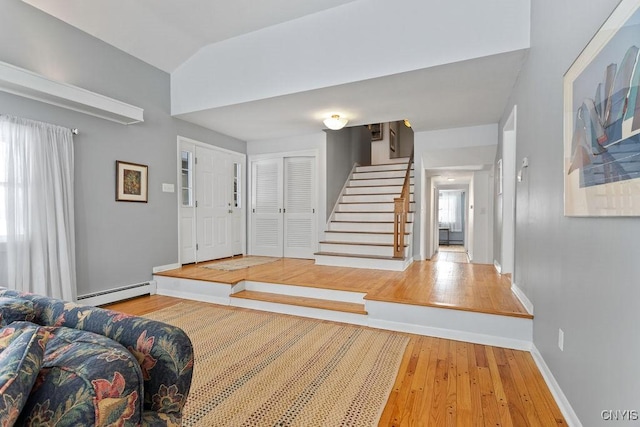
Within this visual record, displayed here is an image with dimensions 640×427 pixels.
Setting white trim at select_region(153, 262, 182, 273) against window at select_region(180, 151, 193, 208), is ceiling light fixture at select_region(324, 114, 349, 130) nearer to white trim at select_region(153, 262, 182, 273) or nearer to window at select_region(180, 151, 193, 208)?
window at select_region(180, 151, 193, 208)

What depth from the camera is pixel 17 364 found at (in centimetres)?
72

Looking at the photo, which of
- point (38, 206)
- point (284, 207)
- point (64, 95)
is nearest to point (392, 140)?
point (284, 207)

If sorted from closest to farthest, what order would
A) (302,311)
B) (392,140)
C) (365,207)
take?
(302,311)
(365,207)
(392,140)

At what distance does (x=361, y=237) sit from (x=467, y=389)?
3.43 m

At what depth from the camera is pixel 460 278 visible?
4043mm

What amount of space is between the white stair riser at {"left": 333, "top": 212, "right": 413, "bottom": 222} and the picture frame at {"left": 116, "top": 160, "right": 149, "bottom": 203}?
3.24 metres

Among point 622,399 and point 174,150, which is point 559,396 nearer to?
point 622,399

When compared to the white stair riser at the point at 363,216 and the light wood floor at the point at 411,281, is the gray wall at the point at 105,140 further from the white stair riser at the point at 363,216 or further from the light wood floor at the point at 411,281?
the white stair riser at the point at 363,216

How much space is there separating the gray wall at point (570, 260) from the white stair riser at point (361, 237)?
2.36 metres

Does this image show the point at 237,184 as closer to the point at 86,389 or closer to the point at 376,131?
the point at 376,131

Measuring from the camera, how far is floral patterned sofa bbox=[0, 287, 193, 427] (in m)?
0.72

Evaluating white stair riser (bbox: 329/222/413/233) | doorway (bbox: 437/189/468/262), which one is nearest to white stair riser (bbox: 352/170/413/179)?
white stair riser (bbox: 329/222/413/233)

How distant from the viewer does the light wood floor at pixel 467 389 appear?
5.68 feet

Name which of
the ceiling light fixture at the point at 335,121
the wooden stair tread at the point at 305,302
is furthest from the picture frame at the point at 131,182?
the ceiling light fixture at the point at 335,121
